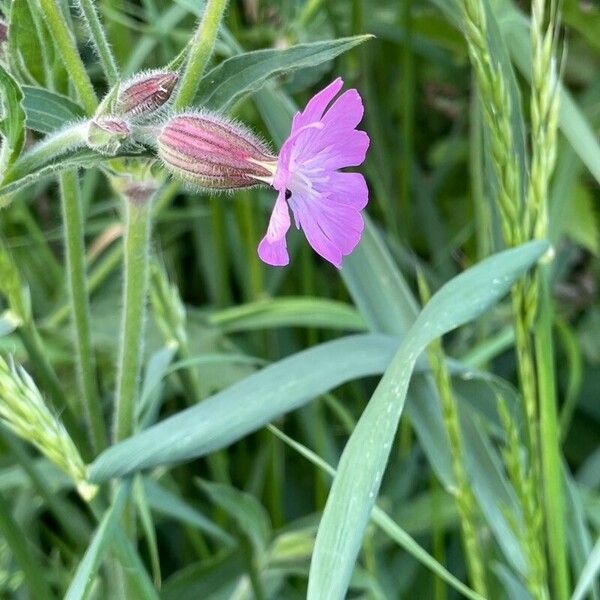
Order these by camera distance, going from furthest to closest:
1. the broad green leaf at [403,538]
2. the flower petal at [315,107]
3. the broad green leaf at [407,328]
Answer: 1. the broad green leaf at [407,328]
2. the broad green leaf at [403,538]
3. the flower petal at [315,107]

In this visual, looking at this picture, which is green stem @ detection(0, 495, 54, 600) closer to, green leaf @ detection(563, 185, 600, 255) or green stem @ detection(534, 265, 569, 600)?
green stem @ detection(534, 265, 569, 600)

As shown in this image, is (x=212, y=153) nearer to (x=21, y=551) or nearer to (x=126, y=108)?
(x=126, y=108)

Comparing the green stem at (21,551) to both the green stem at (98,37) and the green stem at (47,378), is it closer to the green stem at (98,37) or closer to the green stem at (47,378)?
the green stem at (47,378)

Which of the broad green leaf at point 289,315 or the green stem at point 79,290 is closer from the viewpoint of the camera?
the green stem at point 79,290

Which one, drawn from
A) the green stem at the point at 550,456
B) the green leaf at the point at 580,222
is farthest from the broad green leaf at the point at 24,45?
the green leaf at the point at 580,222

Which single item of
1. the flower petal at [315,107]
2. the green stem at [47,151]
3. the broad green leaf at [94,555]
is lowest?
the broad green leaf at [94,555]

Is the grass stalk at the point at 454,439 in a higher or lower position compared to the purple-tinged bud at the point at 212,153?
lower

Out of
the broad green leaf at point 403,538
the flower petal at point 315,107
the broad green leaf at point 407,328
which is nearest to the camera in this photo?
the flower petal at point 315,107

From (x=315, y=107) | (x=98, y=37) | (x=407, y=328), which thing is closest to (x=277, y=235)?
(x=315, y=107)
